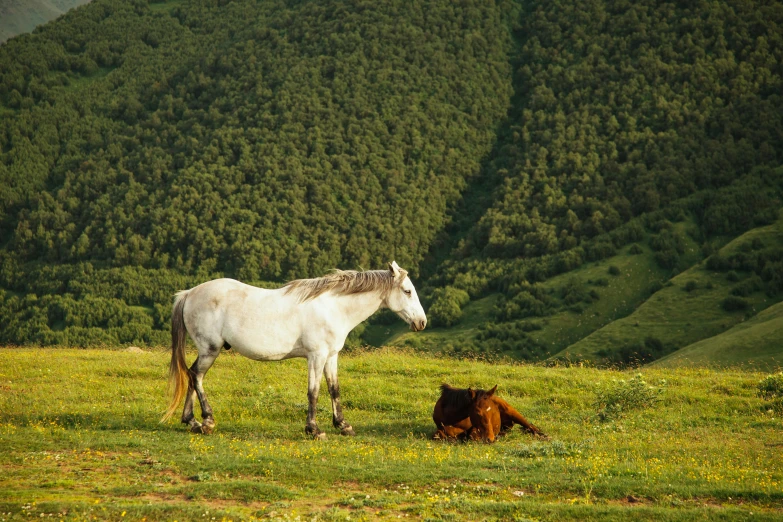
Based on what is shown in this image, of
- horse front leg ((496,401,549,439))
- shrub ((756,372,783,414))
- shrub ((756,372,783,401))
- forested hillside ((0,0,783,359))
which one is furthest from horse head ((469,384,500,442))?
forested hillside ((0,0,783,359))

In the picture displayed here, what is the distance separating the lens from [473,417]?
13.6 meters

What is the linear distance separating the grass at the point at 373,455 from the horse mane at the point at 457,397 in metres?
0.81

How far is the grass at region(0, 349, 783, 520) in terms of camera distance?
933 cm

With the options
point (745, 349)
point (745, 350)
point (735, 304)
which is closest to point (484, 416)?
point (745, 350)

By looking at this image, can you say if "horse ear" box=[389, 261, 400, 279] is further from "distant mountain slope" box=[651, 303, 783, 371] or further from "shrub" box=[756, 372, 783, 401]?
"distant mountain slope" box=[651, 303, 783, 371]

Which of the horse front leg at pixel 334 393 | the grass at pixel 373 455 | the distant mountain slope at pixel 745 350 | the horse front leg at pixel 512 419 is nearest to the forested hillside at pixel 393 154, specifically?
the distant mountain slope at pixel 745 350

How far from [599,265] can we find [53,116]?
87.0m

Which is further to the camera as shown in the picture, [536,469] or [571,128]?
[571,128]

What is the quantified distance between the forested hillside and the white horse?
6148 cm

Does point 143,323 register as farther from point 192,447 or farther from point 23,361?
point 192,447

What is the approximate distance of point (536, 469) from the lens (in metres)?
11.2

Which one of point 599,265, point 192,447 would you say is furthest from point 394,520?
point 599,265

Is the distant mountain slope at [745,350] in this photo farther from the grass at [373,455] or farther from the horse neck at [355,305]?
the horse neck at [355,305]

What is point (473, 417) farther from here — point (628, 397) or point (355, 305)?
point (628, 397)
